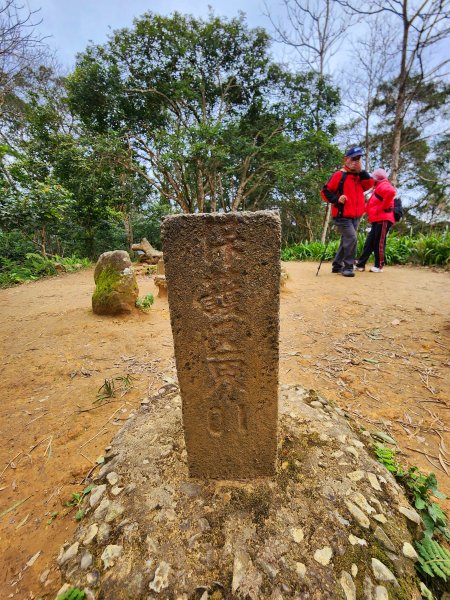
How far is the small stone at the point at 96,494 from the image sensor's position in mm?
1395

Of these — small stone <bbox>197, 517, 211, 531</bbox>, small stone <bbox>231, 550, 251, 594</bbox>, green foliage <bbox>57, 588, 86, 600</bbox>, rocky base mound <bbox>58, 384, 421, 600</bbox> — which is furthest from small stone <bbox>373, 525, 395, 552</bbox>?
green foliage <bbox>57, 588, 86, 600</bbox>

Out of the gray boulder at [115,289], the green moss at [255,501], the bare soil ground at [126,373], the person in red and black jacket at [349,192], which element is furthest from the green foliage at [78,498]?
the person in red and black jacket at [349,192]

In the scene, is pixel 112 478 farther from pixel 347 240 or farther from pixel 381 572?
pixel 347 240

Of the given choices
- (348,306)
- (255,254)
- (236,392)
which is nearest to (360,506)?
(236,392)

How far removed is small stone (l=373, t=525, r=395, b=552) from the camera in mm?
1157

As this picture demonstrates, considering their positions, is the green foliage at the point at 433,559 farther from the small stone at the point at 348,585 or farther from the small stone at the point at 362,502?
the small stone at the point at 348,585

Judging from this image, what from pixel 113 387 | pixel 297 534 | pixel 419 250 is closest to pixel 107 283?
pixel 113 387

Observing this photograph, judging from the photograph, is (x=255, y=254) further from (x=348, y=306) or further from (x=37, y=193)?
(x=37, y=193)

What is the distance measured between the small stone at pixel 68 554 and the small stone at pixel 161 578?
0.40 metres

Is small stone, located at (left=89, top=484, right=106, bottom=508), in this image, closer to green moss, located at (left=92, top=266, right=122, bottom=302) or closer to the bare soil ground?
the bare soil ground

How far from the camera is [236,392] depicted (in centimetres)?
132

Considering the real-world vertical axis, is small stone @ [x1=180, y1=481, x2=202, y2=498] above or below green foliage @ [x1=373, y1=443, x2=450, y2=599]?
above

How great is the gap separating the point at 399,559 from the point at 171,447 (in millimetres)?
1189

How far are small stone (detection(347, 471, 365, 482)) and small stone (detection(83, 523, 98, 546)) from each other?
1.28 metres
